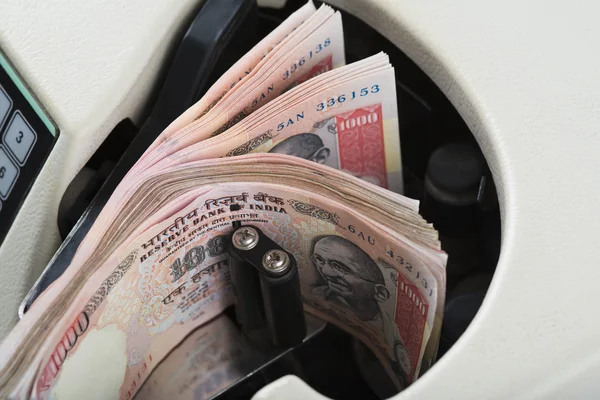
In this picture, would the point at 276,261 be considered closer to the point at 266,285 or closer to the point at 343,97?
the point at 266,285

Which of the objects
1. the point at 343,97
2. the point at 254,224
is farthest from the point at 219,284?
the point at 343,97

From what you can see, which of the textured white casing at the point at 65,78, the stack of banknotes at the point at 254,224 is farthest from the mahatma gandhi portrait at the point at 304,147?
the textured white casing at the point at 65,78

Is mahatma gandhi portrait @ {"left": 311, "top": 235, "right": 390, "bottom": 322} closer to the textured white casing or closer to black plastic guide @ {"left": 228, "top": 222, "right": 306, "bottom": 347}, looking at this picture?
black plastic guide @ {"left": 228, "top": 222, "right": 306, "bottom": 347}

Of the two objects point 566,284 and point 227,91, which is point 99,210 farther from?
point 566,284

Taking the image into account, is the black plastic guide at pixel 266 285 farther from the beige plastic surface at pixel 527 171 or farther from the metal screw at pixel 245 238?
the beige plastic surface at pixel 527 171

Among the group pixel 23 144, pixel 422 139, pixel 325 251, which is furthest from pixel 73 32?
pixel 422 139

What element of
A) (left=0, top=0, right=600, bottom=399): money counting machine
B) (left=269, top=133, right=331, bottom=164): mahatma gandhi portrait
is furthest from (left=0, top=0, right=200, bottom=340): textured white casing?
(left=269, top=133, right=331, bottom=164): mahatma gandhi portrait

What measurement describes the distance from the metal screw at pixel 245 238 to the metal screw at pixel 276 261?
14 millimetres

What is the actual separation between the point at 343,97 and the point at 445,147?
5.4 inches

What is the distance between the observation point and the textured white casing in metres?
0.50

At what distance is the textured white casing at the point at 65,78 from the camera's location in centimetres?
50

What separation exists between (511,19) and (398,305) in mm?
228

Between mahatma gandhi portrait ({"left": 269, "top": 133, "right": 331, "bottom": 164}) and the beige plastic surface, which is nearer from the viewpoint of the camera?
the beige plastic surface

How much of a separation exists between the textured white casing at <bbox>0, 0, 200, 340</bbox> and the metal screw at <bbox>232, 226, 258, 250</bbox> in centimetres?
12
